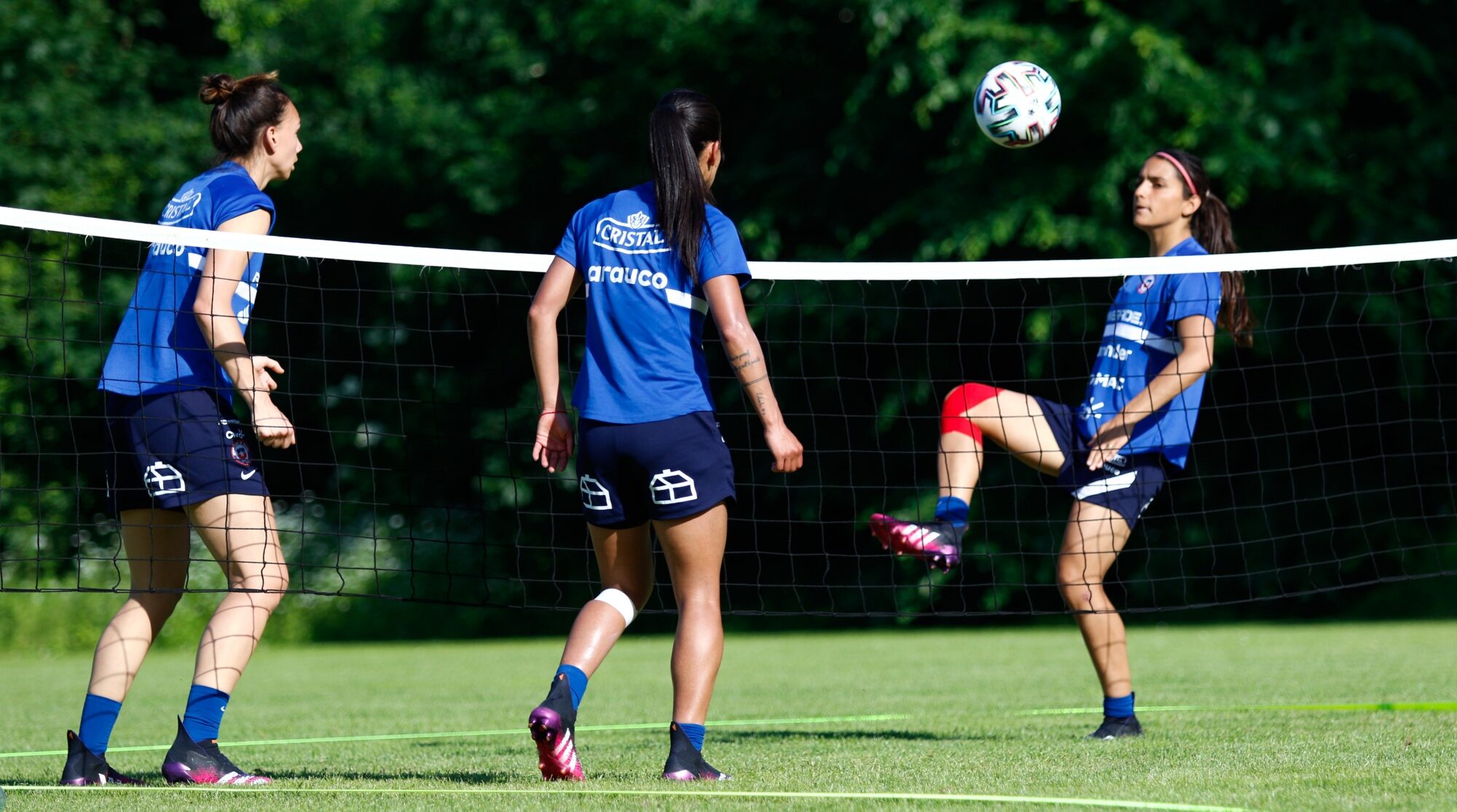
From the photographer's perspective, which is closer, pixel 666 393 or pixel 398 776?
pixel 666 393

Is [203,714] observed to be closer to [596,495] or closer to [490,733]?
[596,495]

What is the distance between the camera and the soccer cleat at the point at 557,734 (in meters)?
4.20

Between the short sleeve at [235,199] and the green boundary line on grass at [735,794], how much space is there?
5.53 feet

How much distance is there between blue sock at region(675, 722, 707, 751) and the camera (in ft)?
14.4

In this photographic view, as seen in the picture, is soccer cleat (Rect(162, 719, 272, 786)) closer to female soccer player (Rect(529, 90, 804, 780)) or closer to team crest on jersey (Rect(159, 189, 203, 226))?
female soccer player (Rect(529, 90, 804, 780))

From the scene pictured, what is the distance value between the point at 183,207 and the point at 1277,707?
488 centimetres

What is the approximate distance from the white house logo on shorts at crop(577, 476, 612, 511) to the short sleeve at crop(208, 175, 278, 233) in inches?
50.4

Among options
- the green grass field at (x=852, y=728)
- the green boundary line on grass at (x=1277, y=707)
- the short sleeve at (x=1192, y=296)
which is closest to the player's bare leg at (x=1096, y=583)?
the green grass field at (x=852, y=728)

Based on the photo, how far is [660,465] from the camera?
4328 mm

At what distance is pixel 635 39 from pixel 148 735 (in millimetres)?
13351

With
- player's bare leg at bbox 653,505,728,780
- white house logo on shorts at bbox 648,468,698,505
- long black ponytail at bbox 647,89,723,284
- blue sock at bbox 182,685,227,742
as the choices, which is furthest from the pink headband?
blue sock at bbox 182,685,227,742

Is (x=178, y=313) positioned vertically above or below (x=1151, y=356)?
above

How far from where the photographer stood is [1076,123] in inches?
649

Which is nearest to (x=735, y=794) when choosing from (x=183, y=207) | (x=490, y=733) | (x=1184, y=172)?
(x=183, y=207)
